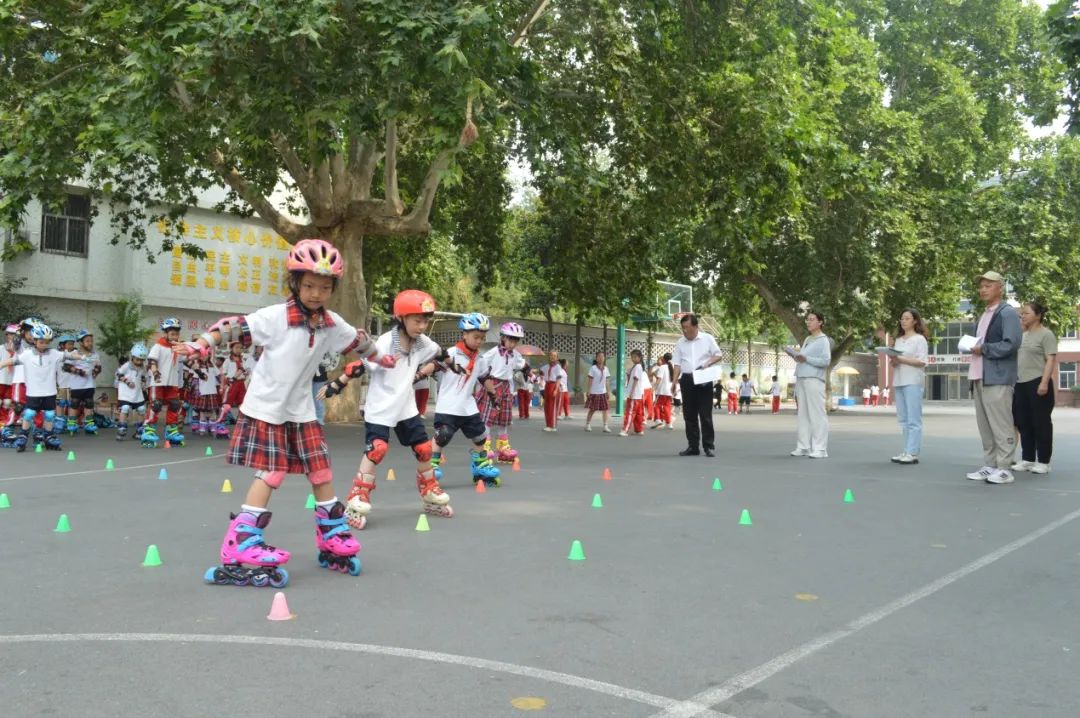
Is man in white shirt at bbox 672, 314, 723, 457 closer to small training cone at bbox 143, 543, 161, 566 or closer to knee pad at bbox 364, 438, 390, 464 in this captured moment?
knee pad at bbox 364, 438, 390, 464

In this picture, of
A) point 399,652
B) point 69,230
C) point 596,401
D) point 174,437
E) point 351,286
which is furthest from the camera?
point 69,230

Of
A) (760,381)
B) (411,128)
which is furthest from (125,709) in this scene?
(760,381)

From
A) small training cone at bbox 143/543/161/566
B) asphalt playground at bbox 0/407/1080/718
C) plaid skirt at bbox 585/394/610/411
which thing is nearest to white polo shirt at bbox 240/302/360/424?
asphalt playground at bbox 0/407/1080/718

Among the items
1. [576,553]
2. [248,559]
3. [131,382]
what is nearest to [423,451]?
[576,553]

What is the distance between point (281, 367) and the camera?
5.56m

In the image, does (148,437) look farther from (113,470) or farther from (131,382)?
(113,470)

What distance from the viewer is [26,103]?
15492 mm

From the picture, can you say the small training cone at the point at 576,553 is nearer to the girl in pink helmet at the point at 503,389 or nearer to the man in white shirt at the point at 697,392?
the girl in pink helmet at the point at 503,389

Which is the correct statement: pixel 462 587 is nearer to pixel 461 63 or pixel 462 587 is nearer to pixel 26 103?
pixel 461 63

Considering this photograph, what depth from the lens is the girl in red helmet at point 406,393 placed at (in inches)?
298

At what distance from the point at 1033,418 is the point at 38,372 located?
1315 cm

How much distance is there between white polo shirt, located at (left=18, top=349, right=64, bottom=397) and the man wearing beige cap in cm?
1221

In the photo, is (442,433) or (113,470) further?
(113,470)

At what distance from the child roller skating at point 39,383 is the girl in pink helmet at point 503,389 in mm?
6565
